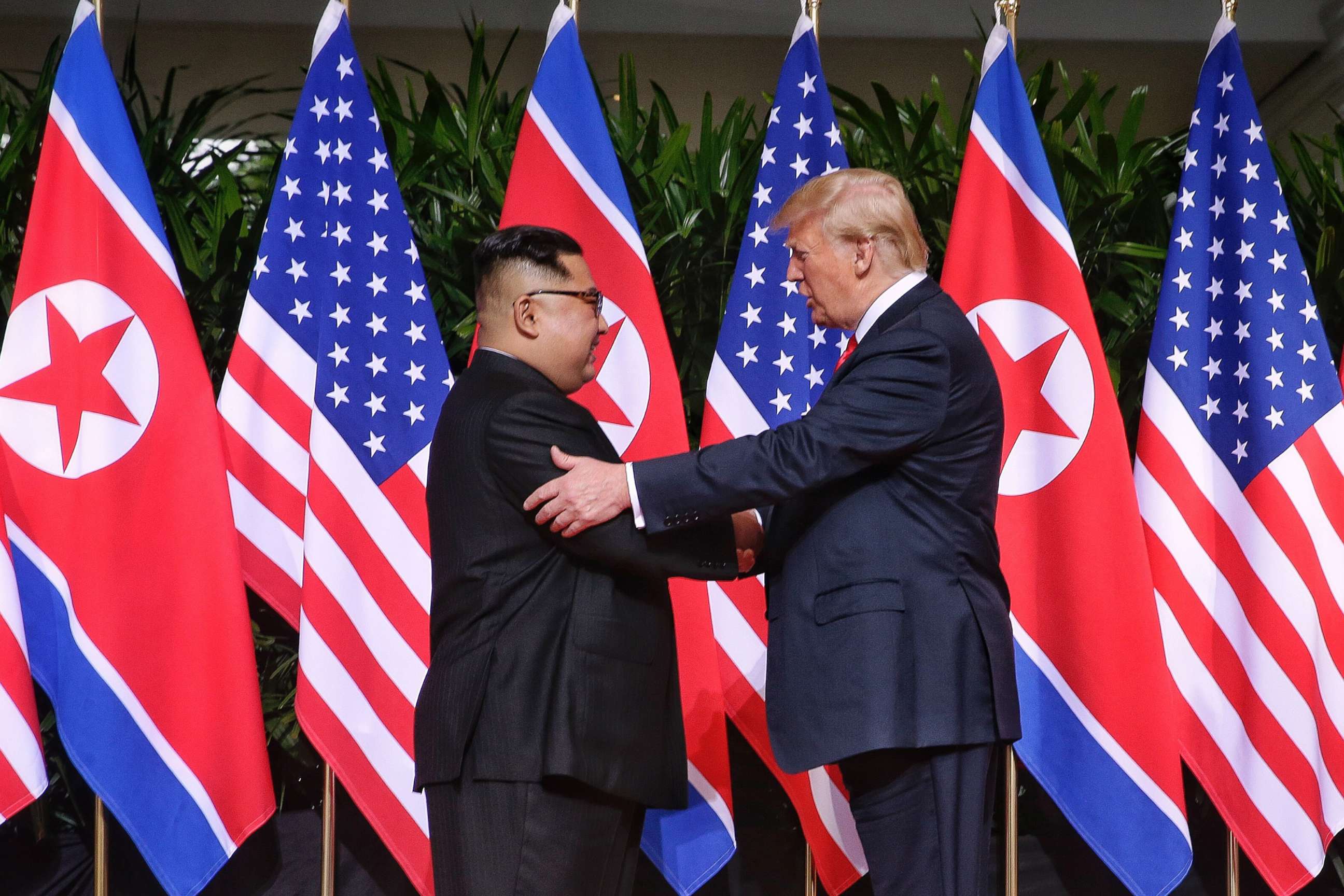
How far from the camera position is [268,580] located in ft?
9.86

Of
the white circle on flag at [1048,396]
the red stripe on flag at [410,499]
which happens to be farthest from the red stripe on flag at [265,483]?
the white circle on flag at [1048,396]

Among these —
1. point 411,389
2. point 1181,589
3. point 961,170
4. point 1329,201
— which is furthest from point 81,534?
point 1329,201

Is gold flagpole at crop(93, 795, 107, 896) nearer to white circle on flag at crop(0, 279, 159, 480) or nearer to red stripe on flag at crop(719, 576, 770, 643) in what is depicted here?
white circle on flag at crop(0, 279, 159, 480)

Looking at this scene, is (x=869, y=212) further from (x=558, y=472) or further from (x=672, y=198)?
(x=672, y=198)

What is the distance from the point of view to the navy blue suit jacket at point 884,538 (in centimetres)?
191

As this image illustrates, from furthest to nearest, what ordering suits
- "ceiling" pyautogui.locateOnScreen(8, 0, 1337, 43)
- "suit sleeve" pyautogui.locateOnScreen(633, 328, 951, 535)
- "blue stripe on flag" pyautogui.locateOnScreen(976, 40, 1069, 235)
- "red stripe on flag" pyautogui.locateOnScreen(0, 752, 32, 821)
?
"ceiling" pyautogui.locateOnScreen(8, 0, 1337, 43)
"blue stripe on flag" pyautogui.locateOnScreen(976, 40, 1069, 235)
"red stripe on flag" pyautogui.locateOnScreen(0, 752, 32, 821)
"suit sleeve" pyautogui.locateOnScreen(633, 328, 951, 535)

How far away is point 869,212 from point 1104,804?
1.56 m

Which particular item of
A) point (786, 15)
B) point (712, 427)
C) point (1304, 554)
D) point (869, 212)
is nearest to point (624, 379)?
point (712, 427)

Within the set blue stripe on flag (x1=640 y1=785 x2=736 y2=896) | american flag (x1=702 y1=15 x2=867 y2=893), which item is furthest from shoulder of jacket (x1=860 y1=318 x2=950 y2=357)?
blue stripe on flag (x1=640 y1=785 x2=736 y2=896)

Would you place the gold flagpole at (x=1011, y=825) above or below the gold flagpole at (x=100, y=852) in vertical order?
below

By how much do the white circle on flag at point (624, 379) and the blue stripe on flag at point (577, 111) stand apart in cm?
23

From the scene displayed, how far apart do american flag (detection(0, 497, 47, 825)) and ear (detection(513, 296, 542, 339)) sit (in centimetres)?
135

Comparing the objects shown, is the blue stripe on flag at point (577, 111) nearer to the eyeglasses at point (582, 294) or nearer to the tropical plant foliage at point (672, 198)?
the tropical plant foliage at point (672, 198)

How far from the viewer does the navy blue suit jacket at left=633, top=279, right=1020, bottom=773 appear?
6.27 feet
